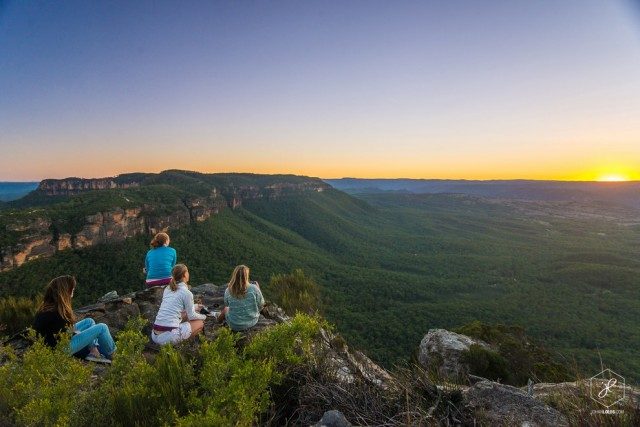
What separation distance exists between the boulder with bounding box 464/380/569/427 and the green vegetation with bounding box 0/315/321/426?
2102 millimetres

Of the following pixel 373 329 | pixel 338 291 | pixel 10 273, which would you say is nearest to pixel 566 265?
pixel 338 291

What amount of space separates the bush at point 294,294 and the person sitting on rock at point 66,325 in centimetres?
684

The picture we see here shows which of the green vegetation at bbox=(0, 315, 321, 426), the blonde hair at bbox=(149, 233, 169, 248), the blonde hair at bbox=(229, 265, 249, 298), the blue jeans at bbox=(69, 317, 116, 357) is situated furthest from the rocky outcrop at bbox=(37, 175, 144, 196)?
the green vegetation at bbox=(0, 315, 321, 426)

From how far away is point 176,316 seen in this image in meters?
6.17

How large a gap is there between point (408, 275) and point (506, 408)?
69.7 m

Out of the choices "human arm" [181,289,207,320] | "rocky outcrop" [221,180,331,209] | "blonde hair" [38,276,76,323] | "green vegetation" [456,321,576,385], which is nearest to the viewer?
"blonde hair" [38,276,76,323]

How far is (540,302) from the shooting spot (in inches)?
2195

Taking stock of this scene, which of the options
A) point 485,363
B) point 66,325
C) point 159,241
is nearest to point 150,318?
point 159,241

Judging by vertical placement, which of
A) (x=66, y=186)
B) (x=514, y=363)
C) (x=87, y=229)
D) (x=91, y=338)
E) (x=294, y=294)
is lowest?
(x=514, y=363)

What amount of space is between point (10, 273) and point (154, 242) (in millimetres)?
41619

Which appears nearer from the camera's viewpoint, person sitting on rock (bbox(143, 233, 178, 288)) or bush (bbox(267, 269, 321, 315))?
person sitting on rock (bbox(143, 233, 178, 288))

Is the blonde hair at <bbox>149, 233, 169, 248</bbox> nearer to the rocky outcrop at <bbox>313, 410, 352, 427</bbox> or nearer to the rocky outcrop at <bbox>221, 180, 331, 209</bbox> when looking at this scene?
the rocky outcrop at <bbox>313, 410, 352, 427</bbox>

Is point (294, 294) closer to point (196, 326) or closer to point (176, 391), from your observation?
point (196, 326)

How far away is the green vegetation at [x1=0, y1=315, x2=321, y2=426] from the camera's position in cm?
248
